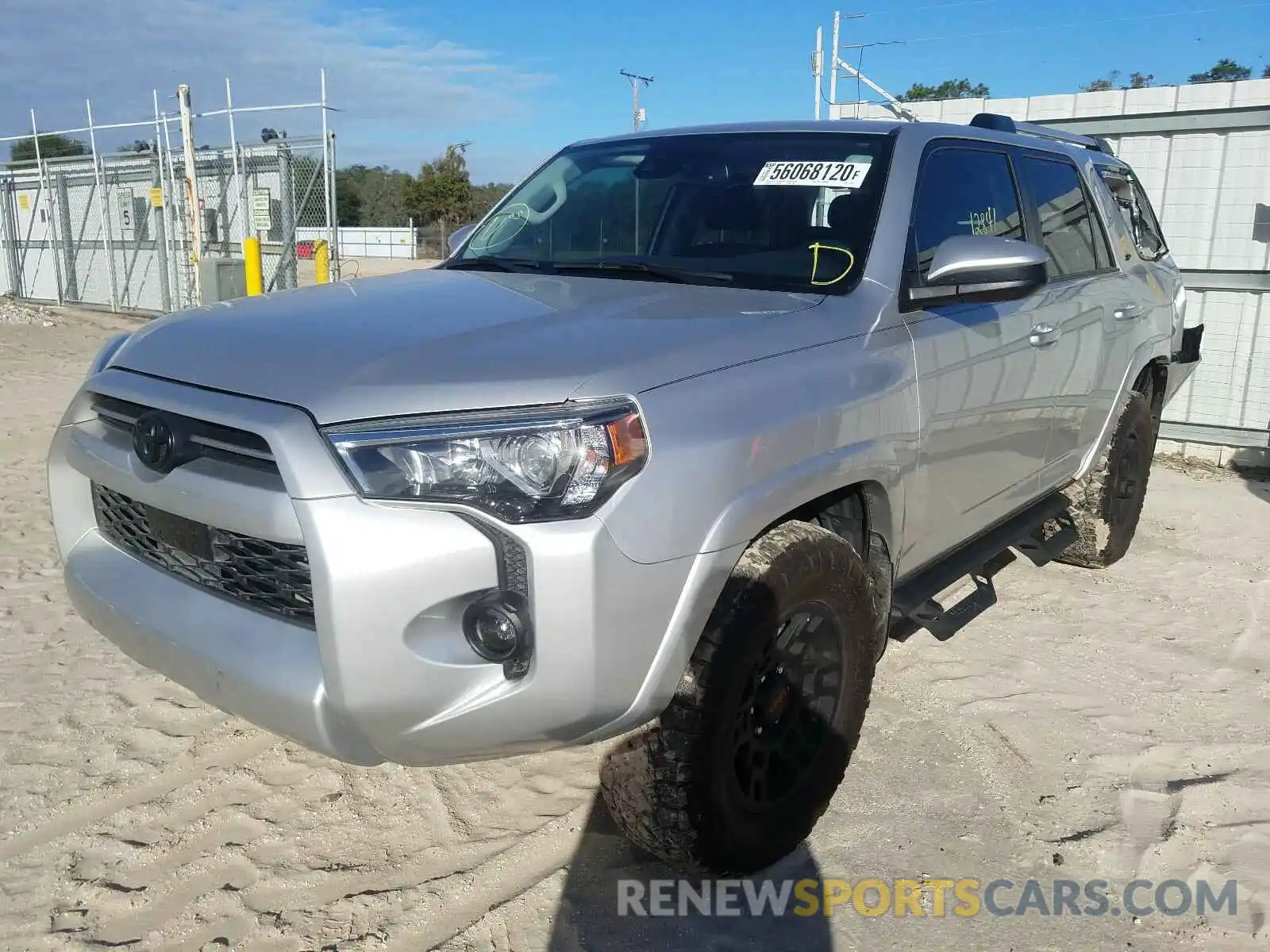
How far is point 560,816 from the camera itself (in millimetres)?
2887

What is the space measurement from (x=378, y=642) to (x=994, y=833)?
1914mm

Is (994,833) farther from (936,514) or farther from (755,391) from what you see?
(755,391)

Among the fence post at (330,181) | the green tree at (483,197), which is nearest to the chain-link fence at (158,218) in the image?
the fence post at (330,181)

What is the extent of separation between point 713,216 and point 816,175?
344mm

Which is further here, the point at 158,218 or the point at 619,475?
the point at 158,218

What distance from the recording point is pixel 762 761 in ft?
8.48

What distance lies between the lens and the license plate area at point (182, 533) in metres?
2.32

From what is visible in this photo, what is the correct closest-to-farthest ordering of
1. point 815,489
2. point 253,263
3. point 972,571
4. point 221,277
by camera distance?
point 815,489 < point 972,571 < point 253,263 < point 221,277

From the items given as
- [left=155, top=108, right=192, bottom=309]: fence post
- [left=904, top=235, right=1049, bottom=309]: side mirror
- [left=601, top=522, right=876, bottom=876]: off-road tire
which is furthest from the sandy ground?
[left=155, top=108, right=192, bottom=309]: fence post

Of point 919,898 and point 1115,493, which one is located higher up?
point 1115,493

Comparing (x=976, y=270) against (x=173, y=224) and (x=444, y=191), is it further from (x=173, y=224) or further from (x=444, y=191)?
(x=444, y=191)

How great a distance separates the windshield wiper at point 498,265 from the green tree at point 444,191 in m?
49.2

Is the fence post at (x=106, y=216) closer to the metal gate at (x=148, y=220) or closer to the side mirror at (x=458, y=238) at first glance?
the metal gate at (x=148, y=220)

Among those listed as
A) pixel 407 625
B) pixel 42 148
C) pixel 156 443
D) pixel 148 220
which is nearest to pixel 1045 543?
pixel 407 625
